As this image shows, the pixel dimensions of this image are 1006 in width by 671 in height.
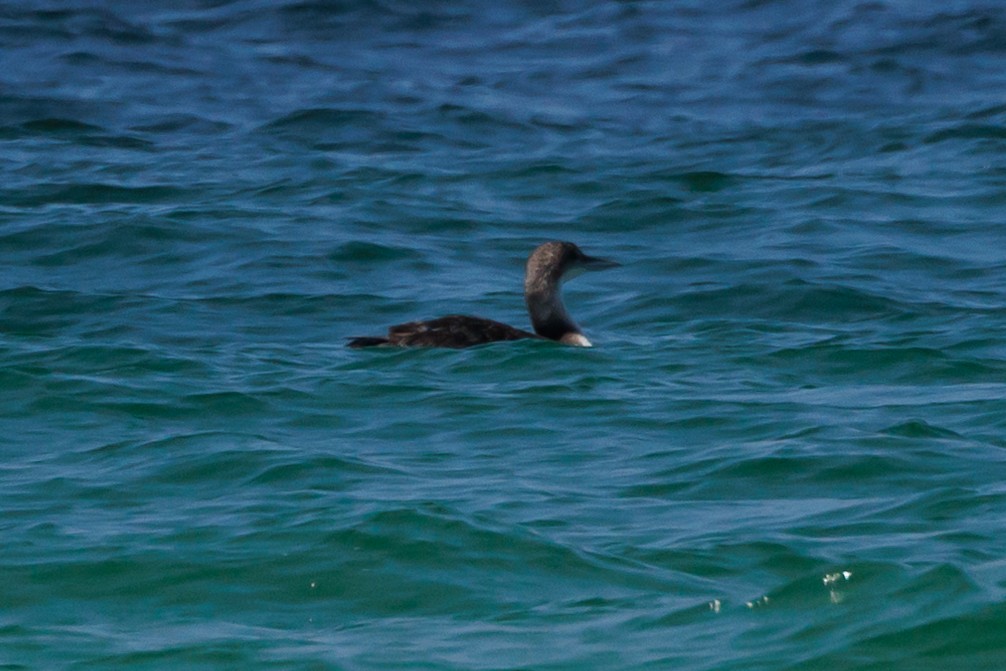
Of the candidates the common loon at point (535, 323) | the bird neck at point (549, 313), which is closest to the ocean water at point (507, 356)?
the common loon at point (535, 323)

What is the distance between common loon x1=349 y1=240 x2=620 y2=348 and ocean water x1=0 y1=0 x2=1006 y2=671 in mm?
210

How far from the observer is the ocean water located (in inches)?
287

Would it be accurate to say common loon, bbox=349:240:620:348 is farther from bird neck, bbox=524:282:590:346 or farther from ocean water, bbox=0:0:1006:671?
ocean water, bbox=0:0:1006:671

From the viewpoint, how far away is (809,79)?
23641mm

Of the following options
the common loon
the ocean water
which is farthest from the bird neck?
the ocean water

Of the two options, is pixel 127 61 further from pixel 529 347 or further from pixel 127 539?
pixel 127 539

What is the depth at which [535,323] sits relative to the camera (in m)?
13.4

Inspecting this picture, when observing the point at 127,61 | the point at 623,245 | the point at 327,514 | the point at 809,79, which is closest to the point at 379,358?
the point at 327,514

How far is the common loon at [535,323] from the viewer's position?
12.2m

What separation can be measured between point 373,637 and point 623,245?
961 cm

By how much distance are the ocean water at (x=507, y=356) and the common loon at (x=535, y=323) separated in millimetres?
210

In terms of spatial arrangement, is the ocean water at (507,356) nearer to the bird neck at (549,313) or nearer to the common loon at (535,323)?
the common loon at (535,323)

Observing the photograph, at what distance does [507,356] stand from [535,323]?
116 centimetres

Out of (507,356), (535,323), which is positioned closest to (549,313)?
(535,323)
